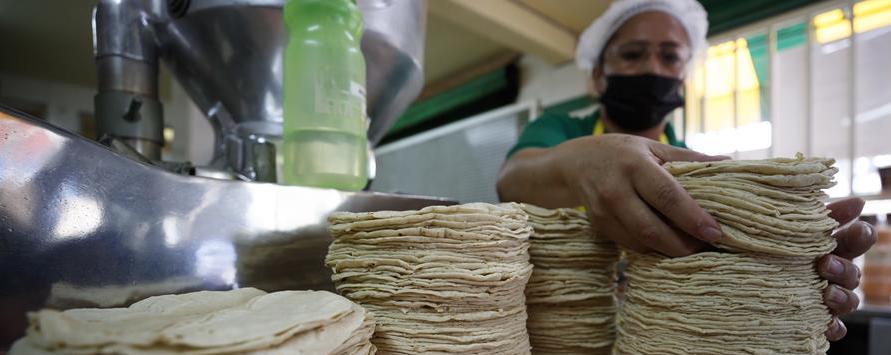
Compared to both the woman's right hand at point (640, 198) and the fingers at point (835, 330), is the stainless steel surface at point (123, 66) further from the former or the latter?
the fingers at point (835, 330)

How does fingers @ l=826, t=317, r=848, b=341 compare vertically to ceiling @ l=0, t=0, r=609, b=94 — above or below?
below

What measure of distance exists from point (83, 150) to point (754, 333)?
810 mm

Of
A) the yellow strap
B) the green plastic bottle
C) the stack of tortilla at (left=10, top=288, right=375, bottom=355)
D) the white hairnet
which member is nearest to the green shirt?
the yellow strap

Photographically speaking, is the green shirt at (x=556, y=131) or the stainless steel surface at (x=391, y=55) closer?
the stainless steel surface at (x=391, y=55)

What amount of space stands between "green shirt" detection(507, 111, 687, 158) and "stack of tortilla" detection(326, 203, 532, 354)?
0.71m

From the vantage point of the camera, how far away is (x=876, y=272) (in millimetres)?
1770

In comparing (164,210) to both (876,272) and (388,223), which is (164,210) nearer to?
(388,223)

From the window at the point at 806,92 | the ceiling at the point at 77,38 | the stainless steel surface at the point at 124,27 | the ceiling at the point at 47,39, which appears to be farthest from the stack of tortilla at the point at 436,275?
the ceiling at the point at 47,39

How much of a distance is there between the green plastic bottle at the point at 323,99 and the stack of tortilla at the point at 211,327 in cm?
23

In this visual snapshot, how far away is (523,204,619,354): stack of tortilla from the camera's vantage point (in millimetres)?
632

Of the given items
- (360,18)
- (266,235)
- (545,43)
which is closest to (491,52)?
(545,43)

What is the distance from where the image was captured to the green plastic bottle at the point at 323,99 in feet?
2.12

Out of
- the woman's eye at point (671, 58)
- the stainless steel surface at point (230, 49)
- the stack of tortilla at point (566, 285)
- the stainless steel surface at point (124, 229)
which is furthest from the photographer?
the woman's eye at point (671, 58)

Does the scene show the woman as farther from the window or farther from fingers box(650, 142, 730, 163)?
the window
